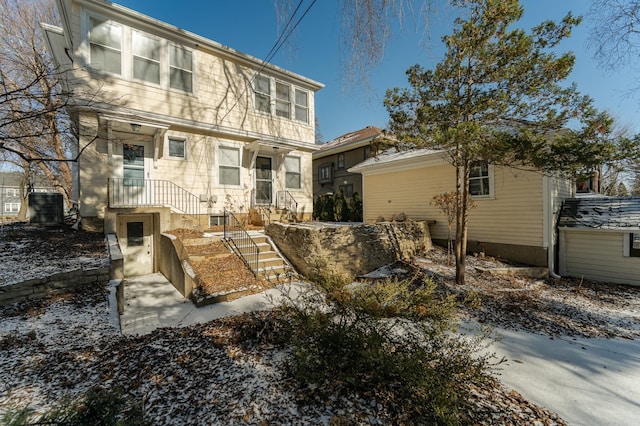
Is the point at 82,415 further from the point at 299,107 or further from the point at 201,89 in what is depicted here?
the point at 299,107

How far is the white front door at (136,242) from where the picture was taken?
805cm

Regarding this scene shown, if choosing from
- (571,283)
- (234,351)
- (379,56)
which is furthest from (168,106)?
(571,283)

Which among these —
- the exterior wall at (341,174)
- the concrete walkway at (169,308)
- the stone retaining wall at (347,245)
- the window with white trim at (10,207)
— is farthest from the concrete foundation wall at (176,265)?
the window with white trim at (10,207)

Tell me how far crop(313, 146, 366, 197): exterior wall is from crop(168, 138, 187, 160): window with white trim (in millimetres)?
11852

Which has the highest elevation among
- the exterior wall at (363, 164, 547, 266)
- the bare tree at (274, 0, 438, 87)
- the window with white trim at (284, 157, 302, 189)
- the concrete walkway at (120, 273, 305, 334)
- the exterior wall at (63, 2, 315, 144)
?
the exterior wall at (63, 2, 315, 144)

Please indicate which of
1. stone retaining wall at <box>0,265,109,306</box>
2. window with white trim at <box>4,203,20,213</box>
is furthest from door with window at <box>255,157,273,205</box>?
window with white trim at <box>4,203,20,213</box>

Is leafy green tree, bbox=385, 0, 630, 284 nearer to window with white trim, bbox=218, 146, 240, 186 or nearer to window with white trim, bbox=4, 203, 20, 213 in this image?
window with white trim, bbox=218, 146, 240, 186

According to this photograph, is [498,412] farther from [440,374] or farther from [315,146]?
[315,146]

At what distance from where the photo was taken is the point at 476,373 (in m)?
2.32

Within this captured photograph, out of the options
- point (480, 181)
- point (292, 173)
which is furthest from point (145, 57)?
point (480, 181)

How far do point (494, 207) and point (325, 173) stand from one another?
544 inches

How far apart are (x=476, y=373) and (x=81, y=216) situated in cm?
956

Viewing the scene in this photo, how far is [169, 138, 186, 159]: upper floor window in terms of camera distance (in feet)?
28.4

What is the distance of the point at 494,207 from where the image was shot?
29.0 ft
